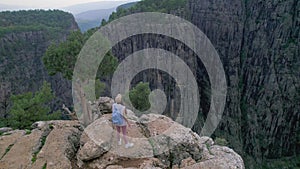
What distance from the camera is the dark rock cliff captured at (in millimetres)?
54969

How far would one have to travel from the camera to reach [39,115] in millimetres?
25312

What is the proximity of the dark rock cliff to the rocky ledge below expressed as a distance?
3669cm

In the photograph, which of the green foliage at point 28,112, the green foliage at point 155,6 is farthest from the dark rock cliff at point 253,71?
the green foliage at point 28,112

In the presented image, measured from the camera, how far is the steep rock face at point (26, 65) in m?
60.4

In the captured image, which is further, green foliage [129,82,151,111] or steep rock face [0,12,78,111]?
steep rock face [0,12,78,111]

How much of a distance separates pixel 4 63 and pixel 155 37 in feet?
102

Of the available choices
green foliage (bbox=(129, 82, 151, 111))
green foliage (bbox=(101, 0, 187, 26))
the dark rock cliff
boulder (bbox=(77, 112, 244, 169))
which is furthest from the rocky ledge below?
green foliage (bbox=(101, 0, 187, 26))

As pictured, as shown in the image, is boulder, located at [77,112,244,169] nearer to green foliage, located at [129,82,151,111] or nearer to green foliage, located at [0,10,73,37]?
green foliage, located at [129,82,151,111]

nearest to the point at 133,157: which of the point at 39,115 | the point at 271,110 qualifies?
the point at 39,115

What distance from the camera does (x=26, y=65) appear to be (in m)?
65.9

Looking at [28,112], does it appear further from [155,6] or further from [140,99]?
[155,6]

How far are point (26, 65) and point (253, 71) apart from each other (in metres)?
47.6

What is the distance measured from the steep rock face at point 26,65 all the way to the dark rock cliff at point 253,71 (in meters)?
17.4

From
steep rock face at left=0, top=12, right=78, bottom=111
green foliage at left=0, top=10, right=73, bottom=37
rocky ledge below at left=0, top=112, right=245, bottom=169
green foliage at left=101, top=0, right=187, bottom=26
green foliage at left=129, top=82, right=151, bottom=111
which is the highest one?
green foliage at left=101, top=0, right=187, bottom=26
